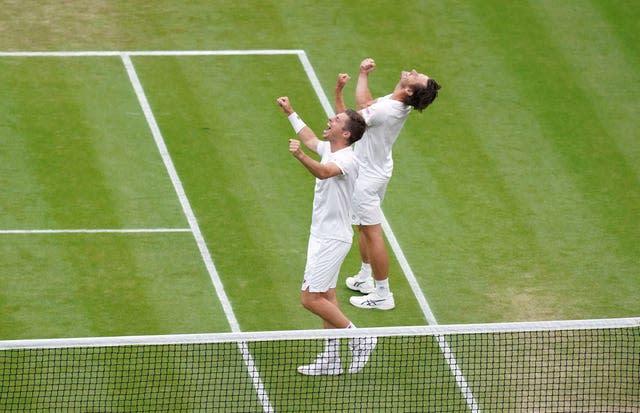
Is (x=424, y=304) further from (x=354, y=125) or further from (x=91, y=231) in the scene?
(x=91, y=231)

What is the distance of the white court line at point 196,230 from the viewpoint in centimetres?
1384

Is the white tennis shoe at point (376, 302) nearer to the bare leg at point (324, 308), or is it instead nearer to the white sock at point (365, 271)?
the white sock at point (365, 271)

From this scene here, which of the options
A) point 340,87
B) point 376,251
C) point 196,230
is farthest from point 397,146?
point 340,87

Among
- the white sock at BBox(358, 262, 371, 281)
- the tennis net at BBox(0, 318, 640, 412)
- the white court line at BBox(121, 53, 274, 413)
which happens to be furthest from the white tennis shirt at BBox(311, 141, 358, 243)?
the white sock at BBox(358, 262, 371, 281)

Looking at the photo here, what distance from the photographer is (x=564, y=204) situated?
58.3 ft

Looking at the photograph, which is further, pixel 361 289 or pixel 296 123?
pixel 361 289

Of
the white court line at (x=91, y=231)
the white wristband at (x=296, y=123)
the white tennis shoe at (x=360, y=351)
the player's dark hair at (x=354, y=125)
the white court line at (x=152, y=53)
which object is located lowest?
the white court line at (x=152, y=53)

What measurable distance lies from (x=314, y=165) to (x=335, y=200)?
67cm

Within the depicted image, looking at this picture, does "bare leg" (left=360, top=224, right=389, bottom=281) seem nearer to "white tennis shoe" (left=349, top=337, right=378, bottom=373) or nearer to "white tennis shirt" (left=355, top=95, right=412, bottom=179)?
"white tennis shirt" (left=355, top=95, right=412, bottom=179)

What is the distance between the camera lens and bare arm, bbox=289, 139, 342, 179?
13.1 metres

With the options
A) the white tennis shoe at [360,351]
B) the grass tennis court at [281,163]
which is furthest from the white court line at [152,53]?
the white tennis shoe at [360,351]

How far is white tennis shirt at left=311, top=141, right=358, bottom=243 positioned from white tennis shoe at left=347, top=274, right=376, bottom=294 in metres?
1.96

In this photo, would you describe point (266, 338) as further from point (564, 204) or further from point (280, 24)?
point (280, 24)

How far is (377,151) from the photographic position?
15141 millimetres
